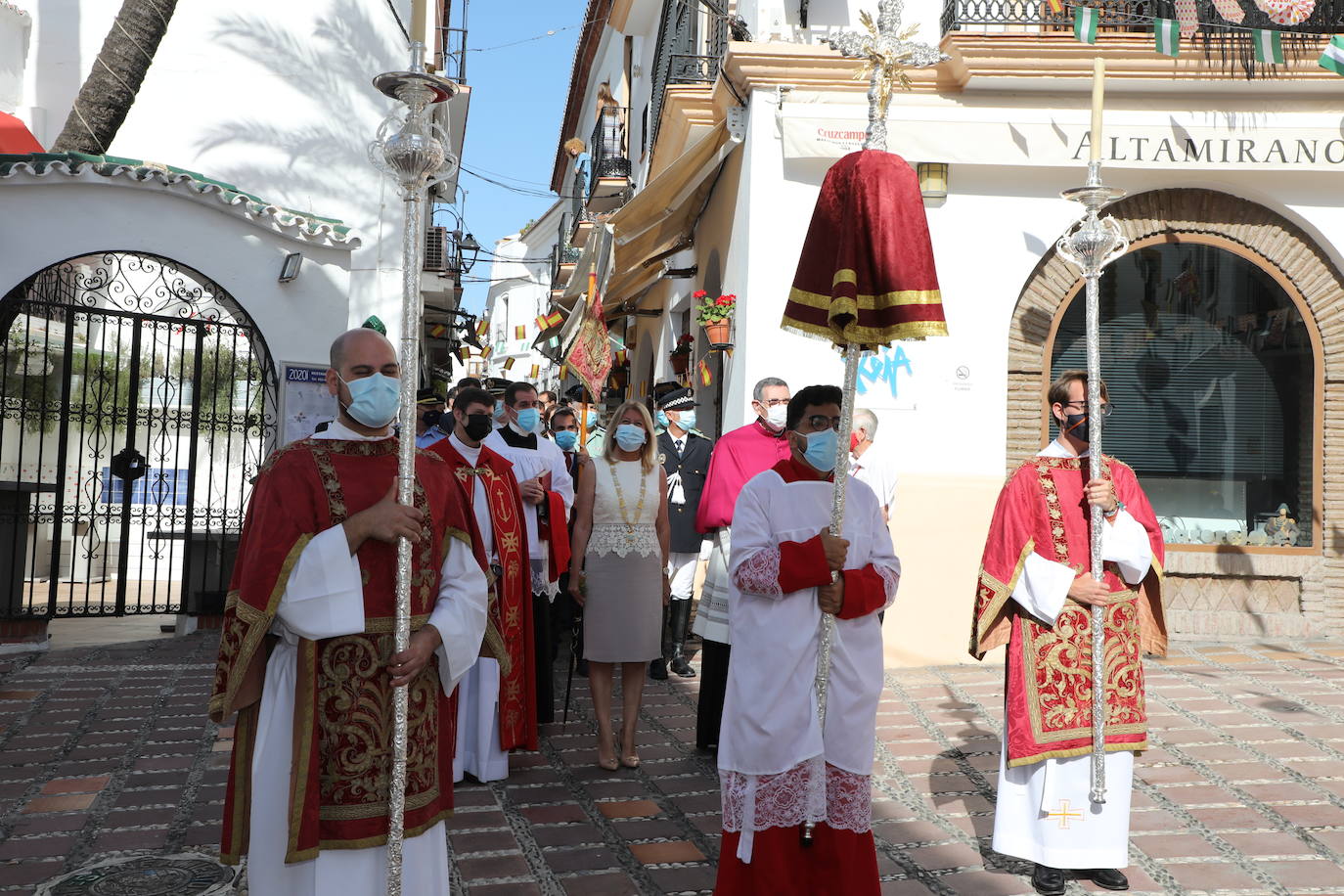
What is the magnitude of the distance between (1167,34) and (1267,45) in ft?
2.67

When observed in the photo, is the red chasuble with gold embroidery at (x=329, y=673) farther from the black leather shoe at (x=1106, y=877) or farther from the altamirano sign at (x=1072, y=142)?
the altamirano sign at (x=1072, y=142)

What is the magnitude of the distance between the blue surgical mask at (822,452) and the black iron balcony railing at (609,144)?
608 inches

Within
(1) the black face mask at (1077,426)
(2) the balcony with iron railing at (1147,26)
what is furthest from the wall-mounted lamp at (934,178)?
(1) the black face mask at (1077,426)

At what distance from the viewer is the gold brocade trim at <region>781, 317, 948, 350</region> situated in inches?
149

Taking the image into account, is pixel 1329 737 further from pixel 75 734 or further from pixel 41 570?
pixel 41 570

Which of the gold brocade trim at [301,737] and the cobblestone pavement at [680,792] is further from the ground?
the gold brocade trim at [301,737]

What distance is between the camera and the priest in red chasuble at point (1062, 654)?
4.51 meters

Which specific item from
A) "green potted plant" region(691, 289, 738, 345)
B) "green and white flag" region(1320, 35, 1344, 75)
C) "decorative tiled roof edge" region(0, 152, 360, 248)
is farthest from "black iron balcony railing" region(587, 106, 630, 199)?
"green and white flag" region(1320, 35, 1344, 75)

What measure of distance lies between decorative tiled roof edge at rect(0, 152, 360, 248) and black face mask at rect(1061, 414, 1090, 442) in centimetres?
708

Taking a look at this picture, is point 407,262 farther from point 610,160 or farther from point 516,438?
point 610,160

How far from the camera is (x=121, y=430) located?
1202cm

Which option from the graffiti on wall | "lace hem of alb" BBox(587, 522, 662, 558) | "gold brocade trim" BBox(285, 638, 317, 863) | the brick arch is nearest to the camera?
"gold brocade trim" BBox(285, 638, 317, 863)

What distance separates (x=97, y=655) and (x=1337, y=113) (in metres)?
10.5

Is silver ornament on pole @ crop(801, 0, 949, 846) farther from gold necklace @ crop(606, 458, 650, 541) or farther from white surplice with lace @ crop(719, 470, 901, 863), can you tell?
gold necklace @ crop(606, 458, 650, 541)
